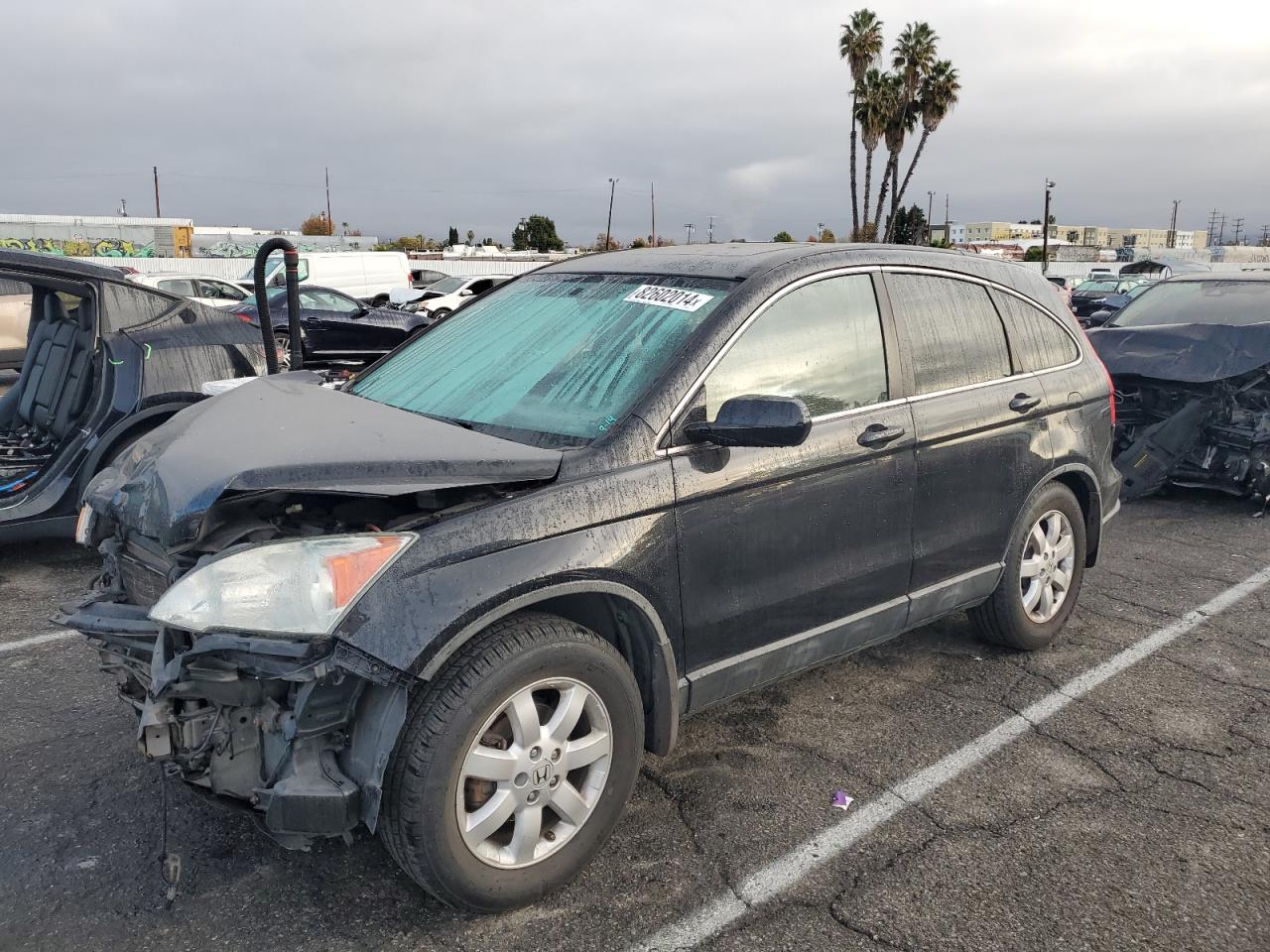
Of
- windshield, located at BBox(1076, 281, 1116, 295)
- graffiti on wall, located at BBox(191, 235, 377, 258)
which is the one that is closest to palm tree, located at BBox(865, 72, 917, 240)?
windshield, located at BBox(1076, 281, 1116, 295)

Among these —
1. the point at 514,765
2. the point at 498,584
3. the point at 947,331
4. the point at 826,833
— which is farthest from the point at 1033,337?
the point at 514,765

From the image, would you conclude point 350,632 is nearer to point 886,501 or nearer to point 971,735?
point 886,501

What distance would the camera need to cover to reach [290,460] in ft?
8.43

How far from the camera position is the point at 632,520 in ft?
9.28

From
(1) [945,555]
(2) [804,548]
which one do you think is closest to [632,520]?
(2) [804,548]

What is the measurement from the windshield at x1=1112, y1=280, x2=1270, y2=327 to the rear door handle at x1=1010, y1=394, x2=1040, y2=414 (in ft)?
14.7

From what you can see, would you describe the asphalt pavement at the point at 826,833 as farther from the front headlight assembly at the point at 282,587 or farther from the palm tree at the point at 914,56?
the palm tree at the point at 914,56

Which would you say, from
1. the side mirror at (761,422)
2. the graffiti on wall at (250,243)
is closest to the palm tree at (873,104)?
the graffiti on wall at (250,243)

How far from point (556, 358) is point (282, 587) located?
1261mm

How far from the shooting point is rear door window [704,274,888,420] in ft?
10.4

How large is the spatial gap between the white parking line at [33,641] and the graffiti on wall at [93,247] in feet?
174

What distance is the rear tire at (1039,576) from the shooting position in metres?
4.23

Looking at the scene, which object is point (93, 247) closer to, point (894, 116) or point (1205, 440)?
point (894, 116)

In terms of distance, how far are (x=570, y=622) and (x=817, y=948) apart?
104 cm
